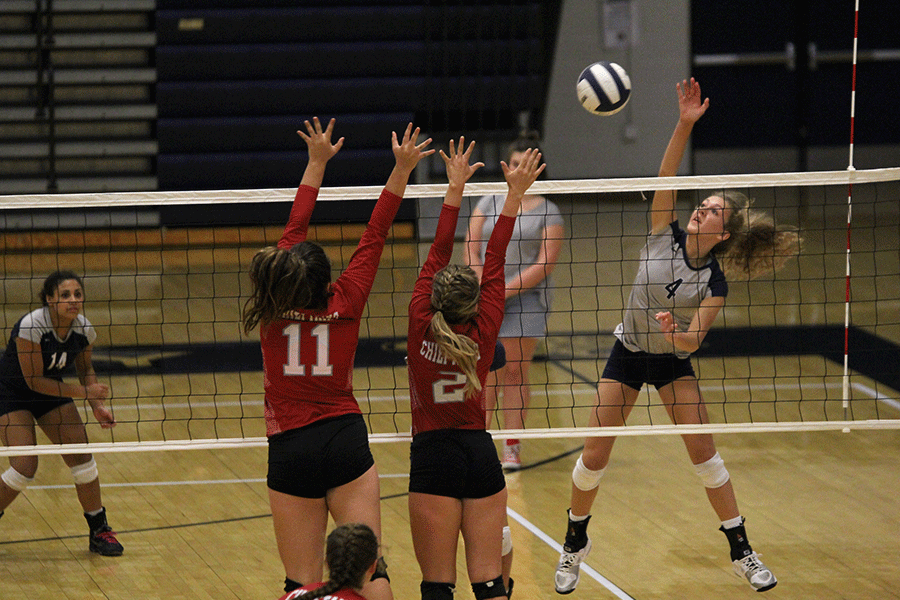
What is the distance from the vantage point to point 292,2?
13.6 meters

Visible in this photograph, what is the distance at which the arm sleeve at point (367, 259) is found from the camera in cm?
359

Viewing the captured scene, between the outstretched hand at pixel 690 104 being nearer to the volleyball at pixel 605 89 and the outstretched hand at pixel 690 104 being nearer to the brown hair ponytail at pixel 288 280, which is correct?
the volleyball at pixel 605 89

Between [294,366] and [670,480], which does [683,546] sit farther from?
[294,366]

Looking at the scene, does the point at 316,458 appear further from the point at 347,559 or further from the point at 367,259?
the point at 367,259

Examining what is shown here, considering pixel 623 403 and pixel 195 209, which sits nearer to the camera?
pixel 623 403

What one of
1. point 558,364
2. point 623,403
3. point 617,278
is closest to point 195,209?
point 617,278

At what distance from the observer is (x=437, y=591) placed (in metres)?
3.57

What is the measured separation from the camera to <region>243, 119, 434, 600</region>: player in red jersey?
137 inches

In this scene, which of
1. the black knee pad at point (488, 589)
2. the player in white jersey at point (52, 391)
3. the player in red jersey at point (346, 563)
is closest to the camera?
the player in red jersey at point (346, 563)

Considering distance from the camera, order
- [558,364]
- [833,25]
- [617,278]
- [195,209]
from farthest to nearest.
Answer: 1. [833,25]
2. [195,209]
3. [617,278]
4. [558,364]

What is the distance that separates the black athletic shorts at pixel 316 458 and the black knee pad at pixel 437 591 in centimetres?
46

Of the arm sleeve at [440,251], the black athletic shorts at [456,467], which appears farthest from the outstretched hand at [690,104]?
the black athletic shorts at [456,467]

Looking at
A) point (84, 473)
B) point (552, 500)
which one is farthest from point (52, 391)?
point (552, 500)

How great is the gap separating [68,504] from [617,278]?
7.08 meters
